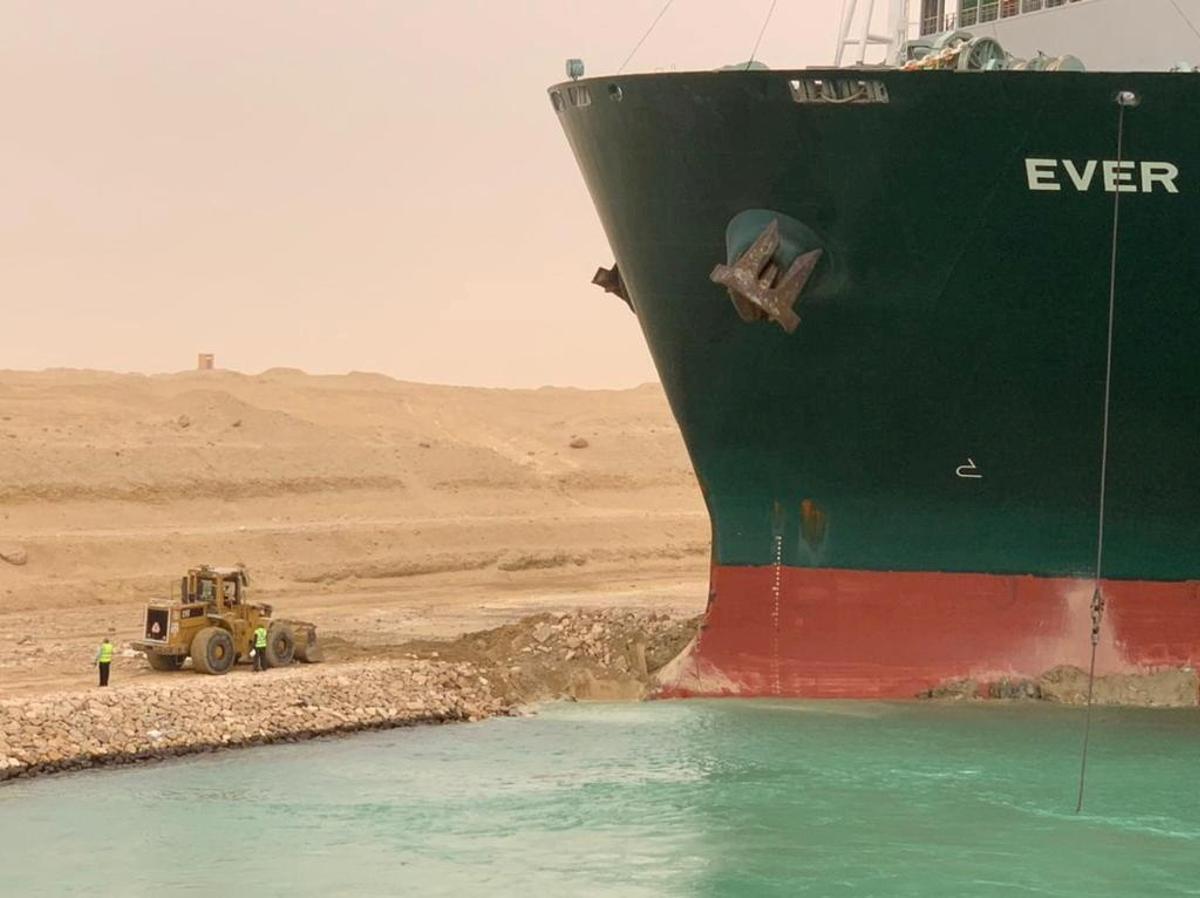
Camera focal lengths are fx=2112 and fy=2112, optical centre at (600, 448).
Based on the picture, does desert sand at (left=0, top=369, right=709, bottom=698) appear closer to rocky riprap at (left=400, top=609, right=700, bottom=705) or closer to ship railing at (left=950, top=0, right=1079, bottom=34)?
rocky riprap at (left=400, top=609, right=700, bottom=705)

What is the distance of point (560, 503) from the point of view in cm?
5309

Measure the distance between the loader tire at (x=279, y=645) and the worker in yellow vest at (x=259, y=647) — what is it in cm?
19

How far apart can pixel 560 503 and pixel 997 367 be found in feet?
108

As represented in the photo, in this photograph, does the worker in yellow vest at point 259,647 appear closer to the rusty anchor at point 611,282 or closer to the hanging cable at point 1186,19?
the rusty anchor at point 611,282

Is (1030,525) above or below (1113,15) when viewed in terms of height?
below

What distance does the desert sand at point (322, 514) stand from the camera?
114 feet

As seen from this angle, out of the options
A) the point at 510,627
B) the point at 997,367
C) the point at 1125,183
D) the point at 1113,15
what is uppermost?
the point at 1113,15

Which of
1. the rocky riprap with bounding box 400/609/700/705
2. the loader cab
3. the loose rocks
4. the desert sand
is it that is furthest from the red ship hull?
the loose rocks

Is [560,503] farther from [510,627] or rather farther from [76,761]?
[76,761]

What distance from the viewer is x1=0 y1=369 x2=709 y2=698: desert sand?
34.8 m

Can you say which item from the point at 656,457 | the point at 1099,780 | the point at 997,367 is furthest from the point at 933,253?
the point at 656,457

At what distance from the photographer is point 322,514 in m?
46.6

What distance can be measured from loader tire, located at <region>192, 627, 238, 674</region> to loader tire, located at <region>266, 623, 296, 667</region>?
46 cm

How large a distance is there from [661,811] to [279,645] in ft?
27.8
